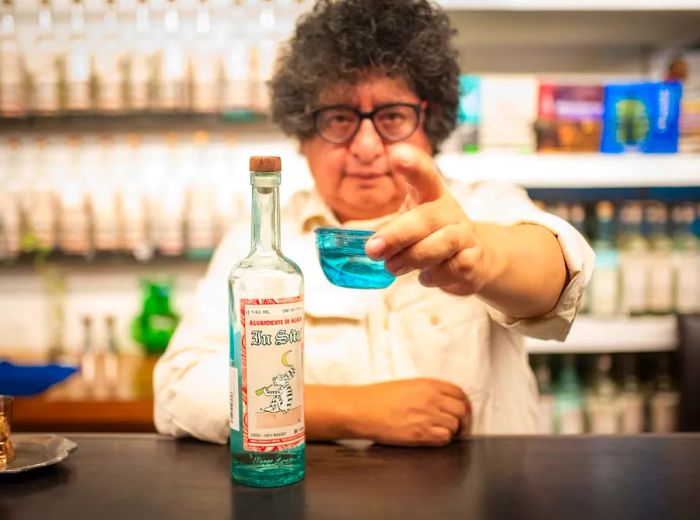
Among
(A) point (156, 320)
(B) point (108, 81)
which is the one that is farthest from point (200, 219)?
(B) point (108, 81)

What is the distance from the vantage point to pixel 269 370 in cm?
65

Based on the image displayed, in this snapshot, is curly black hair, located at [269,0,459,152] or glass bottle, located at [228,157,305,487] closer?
glass bottle, located at [228,157,305,487]

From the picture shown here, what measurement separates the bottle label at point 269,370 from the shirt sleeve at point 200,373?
26 cm

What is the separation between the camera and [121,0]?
217cm

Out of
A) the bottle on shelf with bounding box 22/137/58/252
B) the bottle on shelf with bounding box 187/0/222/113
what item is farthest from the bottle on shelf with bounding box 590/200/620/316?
the bottle on shelf with bounding box 22/137/58/252

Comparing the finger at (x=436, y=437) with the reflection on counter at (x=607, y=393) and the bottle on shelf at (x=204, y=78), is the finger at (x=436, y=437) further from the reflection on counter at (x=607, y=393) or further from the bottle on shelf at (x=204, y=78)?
the bottle on shelf at (x=204, y=78)

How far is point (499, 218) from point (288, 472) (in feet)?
1.98

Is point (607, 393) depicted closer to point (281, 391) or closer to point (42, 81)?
point (281, 391)

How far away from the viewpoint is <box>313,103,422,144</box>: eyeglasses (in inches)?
44.1

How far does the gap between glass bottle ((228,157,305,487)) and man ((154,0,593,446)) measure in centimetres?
20

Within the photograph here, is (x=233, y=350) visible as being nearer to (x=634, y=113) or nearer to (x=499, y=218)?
(x=499, y=218)

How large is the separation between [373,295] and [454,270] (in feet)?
1.66

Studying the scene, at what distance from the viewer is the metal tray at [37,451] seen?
0.74m

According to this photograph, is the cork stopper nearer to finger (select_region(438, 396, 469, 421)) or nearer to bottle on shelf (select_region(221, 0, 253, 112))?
finger (select_region(438, 396, 469, 421))
